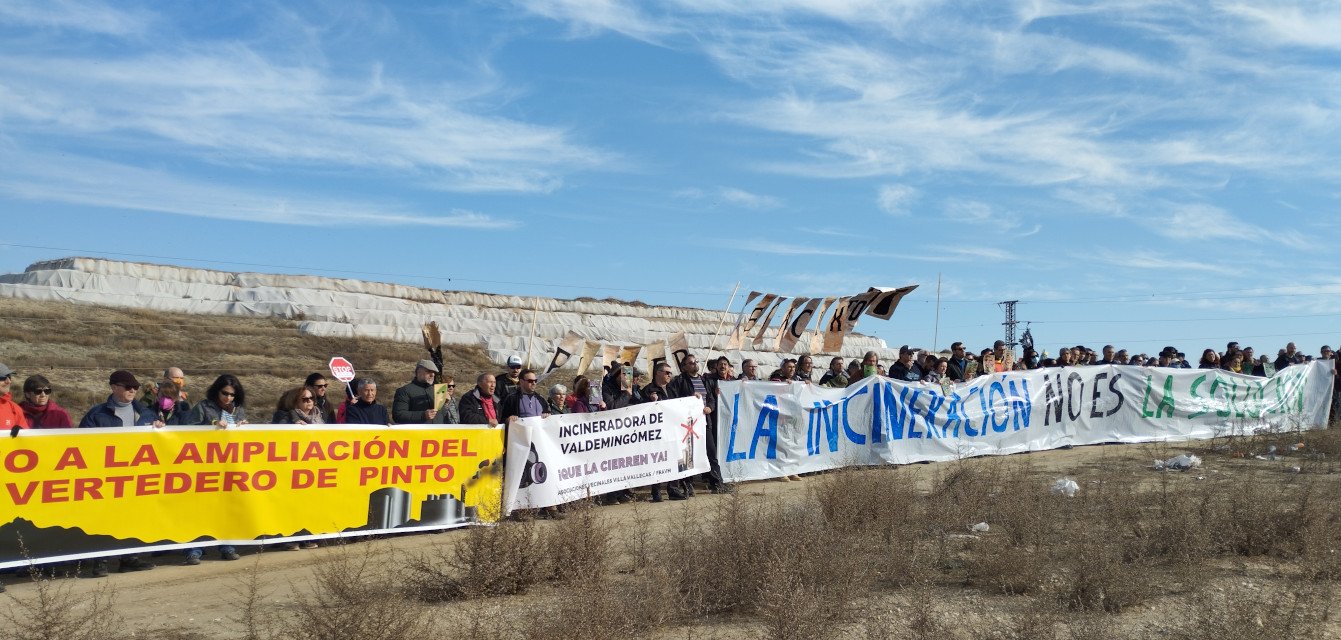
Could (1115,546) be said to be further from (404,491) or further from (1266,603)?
(404,491)

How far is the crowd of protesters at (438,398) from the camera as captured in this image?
845 centimetres

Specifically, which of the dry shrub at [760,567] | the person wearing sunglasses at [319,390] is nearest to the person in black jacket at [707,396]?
the person wearing sunglasses at [319,390]

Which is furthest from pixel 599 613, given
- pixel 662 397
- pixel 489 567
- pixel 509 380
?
pixel 662 397

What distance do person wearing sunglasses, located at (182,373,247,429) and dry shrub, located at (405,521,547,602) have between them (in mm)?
2904

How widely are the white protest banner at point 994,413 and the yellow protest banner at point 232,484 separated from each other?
13.8 feet

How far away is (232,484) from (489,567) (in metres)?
3.14

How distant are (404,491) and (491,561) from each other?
324 cm

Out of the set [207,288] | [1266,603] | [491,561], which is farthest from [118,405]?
[207,288]

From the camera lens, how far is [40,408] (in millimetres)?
8289

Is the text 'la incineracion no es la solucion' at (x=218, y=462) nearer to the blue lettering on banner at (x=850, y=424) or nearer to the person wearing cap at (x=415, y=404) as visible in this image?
the person wearing cap at (x=415, y=404)

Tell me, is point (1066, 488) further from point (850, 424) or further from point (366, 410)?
point (366, 410)

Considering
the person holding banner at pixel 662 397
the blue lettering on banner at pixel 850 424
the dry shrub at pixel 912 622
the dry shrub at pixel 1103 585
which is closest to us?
the dry shrub at pixel 912 622

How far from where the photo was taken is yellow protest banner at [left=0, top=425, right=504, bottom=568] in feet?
25.9

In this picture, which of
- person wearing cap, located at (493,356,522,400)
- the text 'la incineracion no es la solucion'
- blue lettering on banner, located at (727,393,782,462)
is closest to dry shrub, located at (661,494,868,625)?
the text 'la incineracion no es la solucion'
